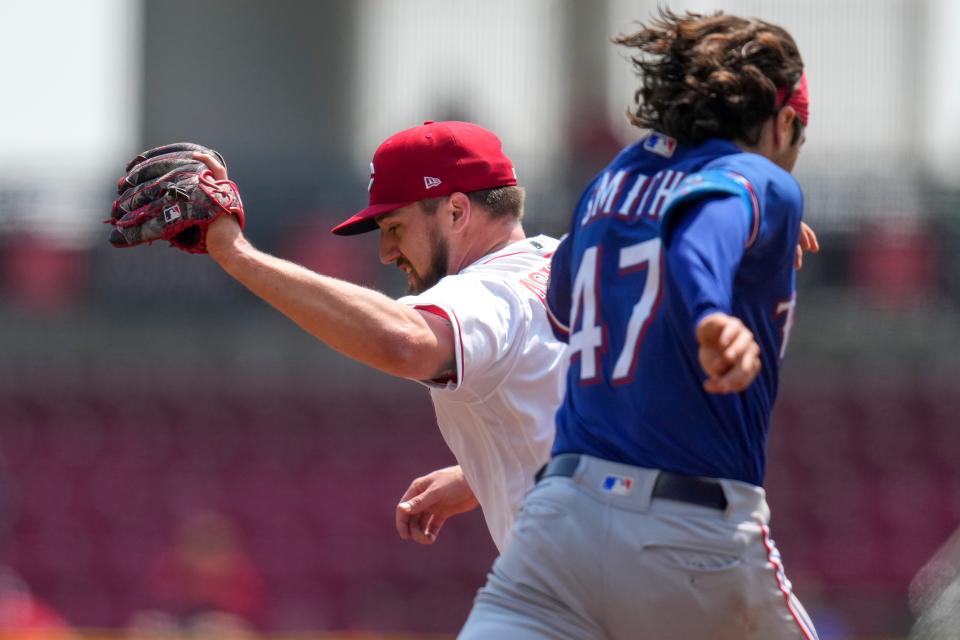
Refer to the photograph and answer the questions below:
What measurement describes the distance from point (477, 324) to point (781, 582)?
2.89ft

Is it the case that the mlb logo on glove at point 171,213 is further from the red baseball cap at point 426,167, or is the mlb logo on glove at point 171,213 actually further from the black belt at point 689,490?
the black belt at point 689,490

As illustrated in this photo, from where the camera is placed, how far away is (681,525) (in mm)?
2840

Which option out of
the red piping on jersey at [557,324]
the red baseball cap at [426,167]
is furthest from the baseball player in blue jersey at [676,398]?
the red baseball cap at [426,167]

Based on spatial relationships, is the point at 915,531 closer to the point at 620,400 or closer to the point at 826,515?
the point at 826,515

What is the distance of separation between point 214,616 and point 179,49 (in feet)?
36.8

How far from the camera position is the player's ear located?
12.6 ft

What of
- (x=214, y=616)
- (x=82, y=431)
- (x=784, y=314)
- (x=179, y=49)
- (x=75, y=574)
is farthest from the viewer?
(x=179, y=49)

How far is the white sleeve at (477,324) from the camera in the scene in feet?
11.2

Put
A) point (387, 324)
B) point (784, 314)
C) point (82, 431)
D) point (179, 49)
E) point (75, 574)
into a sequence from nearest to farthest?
point (784, 314), point (387, 324), point (75, 574), point (82, 431), point (179, 49)

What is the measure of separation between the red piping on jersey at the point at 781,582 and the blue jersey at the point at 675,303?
0.35 ft

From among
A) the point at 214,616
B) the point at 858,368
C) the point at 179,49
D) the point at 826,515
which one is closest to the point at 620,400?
the point at 214,616

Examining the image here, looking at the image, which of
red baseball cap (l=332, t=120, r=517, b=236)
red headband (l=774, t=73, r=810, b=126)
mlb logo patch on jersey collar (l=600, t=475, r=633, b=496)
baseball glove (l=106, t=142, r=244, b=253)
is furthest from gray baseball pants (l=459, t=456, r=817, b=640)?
red baseball cap (l=332, t=120, r=517, b=236)

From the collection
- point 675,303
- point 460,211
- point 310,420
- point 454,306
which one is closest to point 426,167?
point 460,211

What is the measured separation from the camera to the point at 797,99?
10.2 ft
